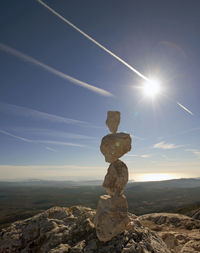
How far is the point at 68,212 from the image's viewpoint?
15898mm

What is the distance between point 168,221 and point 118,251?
22.7 metres

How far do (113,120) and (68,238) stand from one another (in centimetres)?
932

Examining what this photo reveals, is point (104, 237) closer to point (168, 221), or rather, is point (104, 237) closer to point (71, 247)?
point (71, 247)

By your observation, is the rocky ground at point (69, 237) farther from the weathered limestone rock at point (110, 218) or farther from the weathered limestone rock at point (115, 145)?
the weathered limestone rock at point (115, 145)

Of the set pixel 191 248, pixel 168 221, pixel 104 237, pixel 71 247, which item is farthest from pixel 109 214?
pixel 168 221

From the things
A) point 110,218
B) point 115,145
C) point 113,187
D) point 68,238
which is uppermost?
point 115,145

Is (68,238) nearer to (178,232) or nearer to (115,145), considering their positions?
(115,145)

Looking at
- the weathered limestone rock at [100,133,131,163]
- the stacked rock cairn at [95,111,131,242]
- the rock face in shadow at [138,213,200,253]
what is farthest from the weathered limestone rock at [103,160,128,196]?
the rock face in shadow at [138,213,200,253]

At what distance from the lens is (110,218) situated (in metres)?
12.0

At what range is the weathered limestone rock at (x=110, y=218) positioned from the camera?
11.5m

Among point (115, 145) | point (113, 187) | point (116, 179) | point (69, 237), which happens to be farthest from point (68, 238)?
point (115, 145)

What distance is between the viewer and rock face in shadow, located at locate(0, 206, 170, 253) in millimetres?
10672

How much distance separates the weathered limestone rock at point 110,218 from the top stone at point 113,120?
17.6 feet

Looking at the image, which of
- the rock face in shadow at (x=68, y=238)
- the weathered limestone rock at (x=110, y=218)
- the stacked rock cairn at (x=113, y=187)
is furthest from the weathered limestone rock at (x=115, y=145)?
the rock face in shadow at (x=68, y=238)
